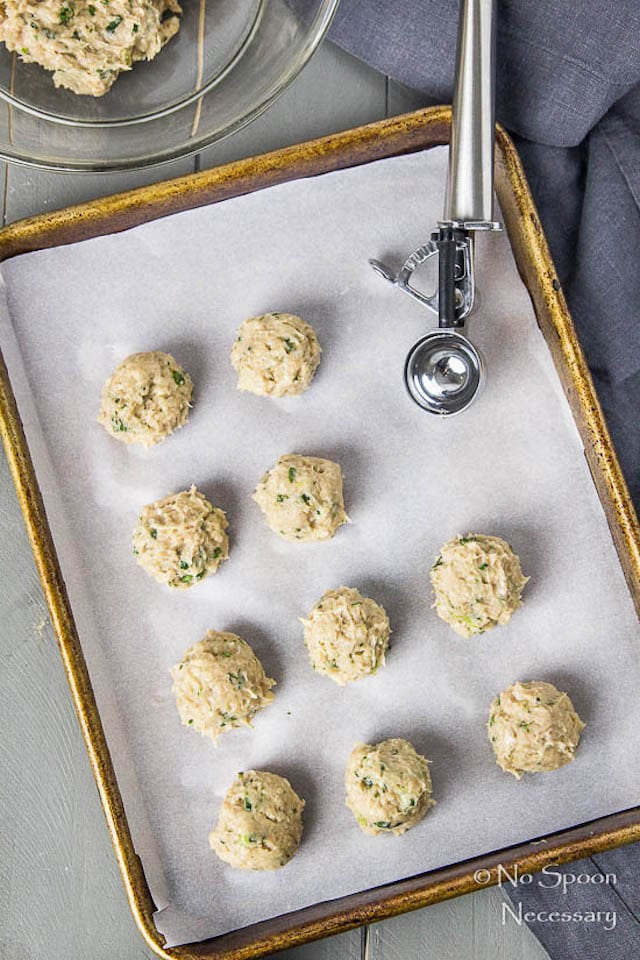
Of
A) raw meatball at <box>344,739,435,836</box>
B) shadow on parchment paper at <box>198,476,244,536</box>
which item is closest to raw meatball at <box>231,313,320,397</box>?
shadow on parchment paper at <box>198,476,244,536</box>

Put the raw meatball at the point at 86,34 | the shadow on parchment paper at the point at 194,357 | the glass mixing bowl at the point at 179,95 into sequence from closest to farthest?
1. the raw meatball at the point at 86,34
2. the glass mixing bowl at the point at 179,95
3. the shadow on parchment paper at the point at 194,357

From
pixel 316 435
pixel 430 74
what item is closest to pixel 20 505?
pixel 316 435

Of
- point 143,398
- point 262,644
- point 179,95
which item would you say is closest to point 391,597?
point 262,644

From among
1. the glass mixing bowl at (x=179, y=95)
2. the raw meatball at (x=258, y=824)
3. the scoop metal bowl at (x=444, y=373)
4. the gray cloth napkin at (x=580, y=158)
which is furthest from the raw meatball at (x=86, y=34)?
the raw meatball at (x=258, y=824)

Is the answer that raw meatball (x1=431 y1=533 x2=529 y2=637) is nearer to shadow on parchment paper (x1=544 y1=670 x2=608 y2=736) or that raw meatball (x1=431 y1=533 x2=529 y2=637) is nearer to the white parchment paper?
the white parchment paper

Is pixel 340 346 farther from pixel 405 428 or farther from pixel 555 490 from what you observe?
pixel 555 490

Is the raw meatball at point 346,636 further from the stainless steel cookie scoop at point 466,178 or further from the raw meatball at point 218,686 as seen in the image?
the stainless steel cookie scoop at point 466,178
